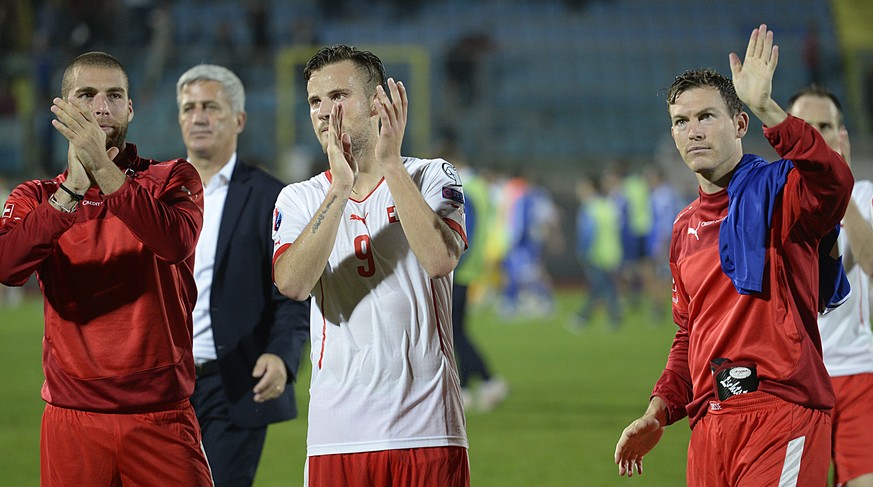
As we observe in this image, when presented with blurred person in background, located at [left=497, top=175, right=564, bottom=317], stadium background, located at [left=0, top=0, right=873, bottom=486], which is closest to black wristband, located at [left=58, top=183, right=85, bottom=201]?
stadium background, located at [left=0, top=0, right=873, bottom=486]

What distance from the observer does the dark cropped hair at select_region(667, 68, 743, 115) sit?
357cm

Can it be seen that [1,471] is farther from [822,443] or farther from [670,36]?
[670,36]

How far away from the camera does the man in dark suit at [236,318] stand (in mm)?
4672

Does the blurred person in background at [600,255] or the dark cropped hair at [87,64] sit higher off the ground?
the dark cropped hair at [87,64]

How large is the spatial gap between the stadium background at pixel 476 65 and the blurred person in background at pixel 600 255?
548 mm

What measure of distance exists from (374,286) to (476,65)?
25.1m

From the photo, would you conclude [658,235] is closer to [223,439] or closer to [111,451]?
[223,439]

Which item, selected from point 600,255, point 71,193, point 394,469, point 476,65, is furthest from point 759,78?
point 476,65

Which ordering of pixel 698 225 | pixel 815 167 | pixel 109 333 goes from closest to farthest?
pixel 815 167
pixel 109 333
pixel 698 225

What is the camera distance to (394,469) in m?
3.18

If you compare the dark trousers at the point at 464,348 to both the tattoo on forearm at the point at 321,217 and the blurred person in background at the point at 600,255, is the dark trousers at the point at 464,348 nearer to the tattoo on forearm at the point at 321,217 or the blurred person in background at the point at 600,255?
the tattoo on forearm at the point at 321,217

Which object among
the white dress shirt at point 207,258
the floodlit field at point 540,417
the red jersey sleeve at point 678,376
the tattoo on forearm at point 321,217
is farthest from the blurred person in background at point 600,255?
the tattoo on forearm at point 321,217

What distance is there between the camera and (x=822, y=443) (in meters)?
3.37

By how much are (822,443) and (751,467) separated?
0.24m
